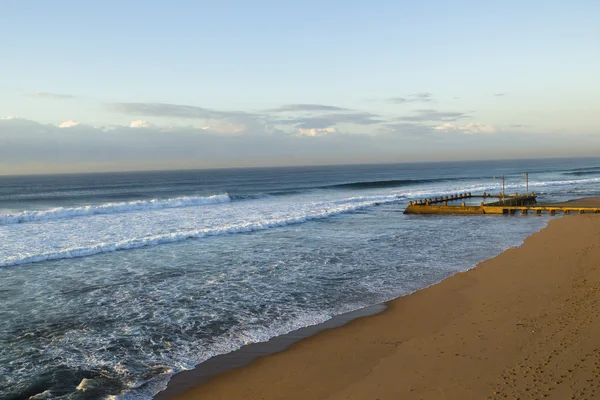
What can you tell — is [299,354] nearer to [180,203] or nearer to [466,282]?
[466,282]

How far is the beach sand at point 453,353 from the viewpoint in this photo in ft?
23.7

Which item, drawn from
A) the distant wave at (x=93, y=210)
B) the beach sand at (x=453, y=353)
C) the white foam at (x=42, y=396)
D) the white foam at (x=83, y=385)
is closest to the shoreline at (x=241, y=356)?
the beach sand at (x=453, y=353)

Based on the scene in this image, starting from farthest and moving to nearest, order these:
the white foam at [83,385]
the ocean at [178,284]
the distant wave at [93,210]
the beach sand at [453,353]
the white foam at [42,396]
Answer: the distant wave at [93,210] → the ocean at [178,284] → the white foam at [83,385] → the white foam at [42,396] → the beach sand at [453,353]

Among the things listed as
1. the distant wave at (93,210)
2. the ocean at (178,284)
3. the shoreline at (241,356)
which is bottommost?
the shoreline at (241,356)

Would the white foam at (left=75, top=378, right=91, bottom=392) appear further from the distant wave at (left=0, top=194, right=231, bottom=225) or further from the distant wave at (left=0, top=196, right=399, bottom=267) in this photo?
the distant wave at (left=0, top=194, right=231, bottom=225)

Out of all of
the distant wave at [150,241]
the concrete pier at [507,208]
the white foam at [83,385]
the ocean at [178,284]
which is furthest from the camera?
the concrete pier at [507,208]

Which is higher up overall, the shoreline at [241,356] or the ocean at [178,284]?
the ocean at [178,284]

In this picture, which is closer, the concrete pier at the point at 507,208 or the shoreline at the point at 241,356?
the shoreline at the point at 241,356

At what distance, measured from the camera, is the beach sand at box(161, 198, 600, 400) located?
7219 mm

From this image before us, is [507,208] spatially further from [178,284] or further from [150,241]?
[178,284]

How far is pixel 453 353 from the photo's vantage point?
8609 millimetres

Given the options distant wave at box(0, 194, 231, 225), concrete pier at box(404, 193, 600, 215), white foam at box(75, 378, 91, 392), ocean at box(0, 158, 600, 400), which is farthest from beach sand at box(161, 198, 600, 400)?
distant wave at box(0, 194, 231, 225)

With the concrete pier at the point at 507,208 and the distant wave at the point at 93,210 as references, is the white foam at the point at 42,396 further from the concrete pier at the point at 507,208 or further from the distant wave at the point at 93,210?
the concrete pier at the point at 507,208

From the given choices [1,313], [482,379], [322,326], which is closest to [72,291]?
[1,313]
